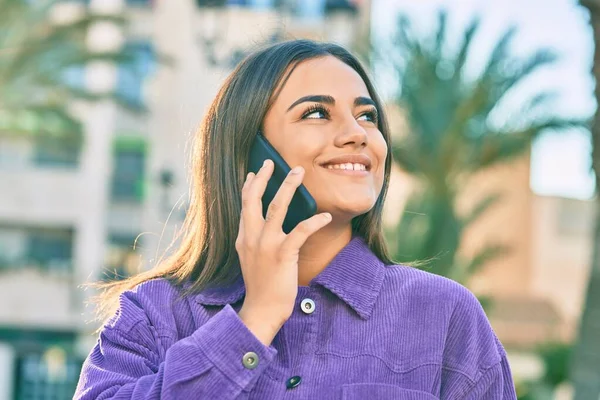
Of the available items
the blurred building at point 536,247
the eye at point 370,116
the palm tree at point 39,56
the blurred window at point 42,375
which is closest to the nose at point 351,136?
the eye at point 370,116

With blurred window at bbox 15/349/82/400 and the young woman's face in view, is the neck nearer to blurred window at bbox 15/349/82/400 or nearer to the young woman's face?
the young woman's face

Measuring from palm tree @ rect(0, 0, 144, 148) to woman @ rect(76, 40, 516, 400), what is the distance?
1619cm

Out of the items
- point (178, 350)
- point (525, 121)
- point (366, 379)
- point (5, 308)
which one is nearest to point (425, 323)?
point (366, 379)

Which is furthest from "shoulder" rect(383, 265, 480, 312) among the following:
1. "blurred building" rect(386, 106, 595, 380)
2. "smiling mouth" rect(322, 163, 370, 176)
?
"blurred building" rect(386, 106, 595, 380)

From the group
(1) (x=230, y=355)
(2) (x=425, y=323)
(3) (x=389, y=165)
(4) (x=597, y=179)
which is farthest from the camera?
(4) (x=597, y=179)

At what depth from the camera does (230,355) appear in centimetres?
227

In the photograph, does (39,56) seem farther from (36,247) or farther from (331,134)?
(331,134)

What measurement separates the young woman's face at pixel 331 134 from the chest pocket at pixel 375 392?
0.40m

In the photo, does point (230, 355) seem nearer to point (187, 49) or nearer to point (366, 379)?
point (366, 379)

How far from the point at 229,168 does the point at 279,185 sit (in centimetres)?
23

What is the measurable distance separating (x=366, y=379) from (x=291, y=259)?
31 cm

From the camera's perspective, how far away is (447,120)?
16828 mm

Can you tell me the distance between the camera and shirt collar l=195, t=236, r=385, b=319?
2.52 metres

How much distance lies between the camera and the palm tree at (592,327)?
901 cm
